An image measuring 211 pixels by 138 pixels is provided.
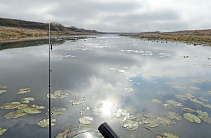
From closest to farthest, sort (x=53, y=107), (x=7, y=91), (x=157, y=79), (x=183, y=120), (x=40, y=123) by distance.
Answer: (x=40, y=123), (x=183, y=120), (x=53, y=107), (x=7, y=91), (x=157, y=79)

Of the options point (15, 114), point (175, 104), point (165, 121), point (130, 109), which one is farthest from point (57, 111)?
point (175, 104)

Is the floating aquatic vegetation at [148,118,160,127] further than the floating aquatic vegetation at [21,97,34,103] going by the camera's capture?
No

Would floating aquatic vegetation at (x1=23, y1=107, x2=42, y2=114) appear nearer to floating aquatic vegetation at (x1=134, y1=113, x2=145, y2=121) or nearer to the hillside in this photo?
floating aquatic vegetation at (x1=134, y1=113, x2=145, y2=121)

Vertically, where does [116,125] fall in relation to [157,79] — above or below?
below

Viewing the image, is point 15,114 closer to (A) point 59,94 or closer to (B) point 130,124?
(A) point 59,94

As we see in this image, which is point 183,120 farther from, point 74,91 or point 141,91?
point 74,91

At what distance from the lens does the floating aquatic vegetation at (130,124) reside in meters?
4.16

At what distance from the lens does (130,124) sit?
169 inches

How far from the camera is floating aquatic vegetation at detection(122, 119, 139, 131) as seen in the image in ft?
13.7

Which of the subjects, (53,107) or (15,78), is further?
(15,78)

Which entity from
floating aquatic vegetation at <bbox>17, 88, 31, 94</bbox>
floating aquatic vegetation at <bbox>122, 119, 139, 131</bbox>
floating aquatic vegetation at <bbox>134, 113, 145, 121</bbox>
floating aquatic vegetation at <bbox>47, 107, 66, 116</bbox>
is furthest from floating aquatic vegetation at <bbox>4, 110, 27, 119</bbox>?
floating aquatic vegetation at <bbox>134, 113, 145, 121</bbox>

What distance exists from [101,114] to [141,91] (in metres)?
2.94

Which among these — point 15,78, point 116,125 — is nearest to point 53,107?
point 116,125

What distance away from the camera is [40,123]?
416 cm
